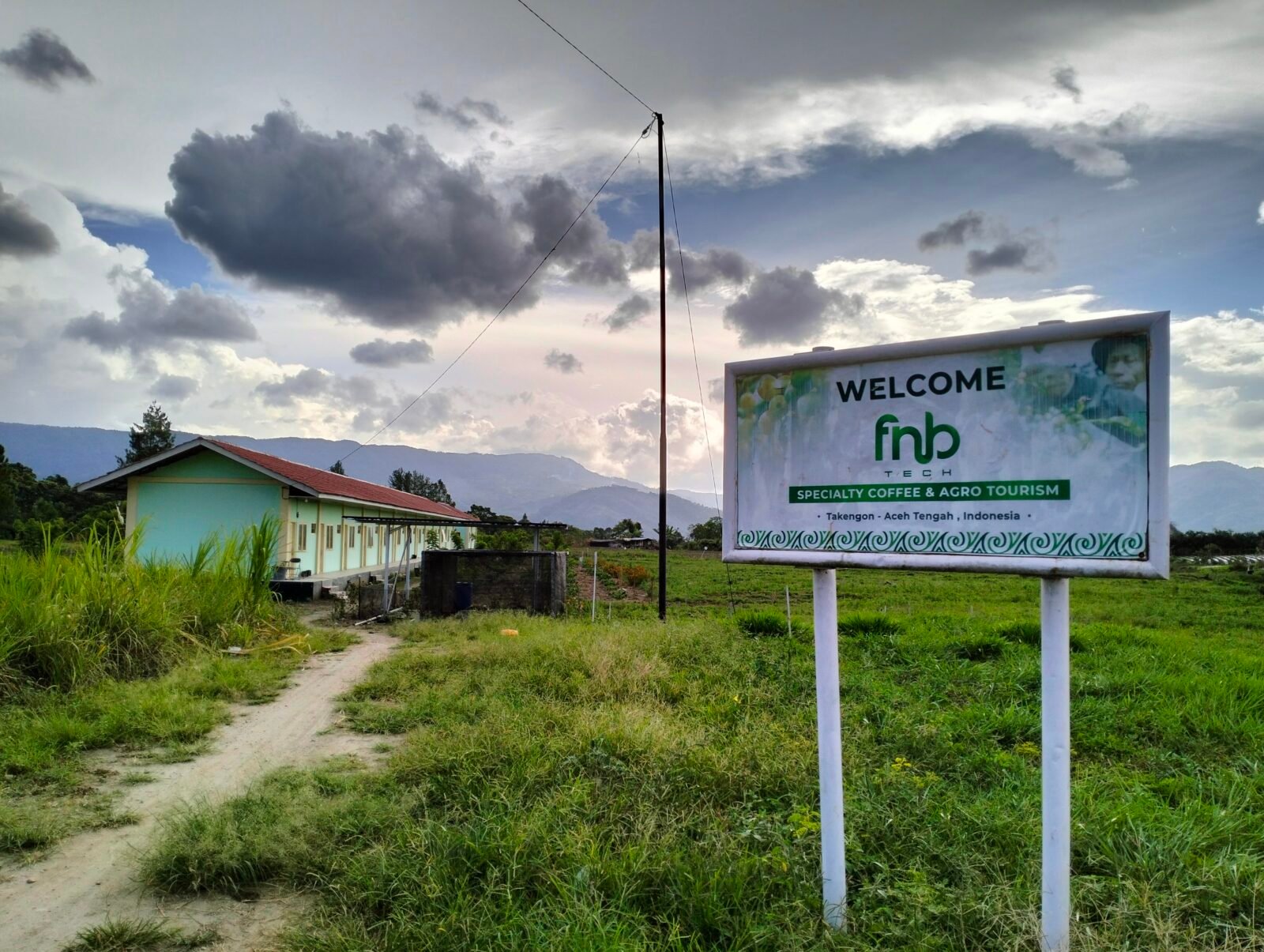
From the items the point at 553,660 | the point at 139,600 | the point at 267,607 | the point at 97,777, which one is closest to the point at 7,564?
the point at 139,600

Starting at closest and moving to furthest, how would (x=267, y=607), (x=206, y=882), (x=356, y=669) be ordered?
(x=206, y=882) < (x=356, y=669) < (x=267, y=607)

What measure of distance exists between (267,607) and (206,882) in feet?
28.7

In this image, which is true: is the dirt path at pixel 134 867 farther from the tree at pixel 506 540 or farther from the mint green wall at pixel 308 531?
the tree at pixel 506 540

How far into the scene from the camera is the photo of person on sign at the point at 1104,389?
2.60 meters

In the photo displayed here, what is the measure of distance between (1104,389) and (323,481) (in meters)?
21.5

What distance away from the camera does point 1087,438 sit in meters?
2.68

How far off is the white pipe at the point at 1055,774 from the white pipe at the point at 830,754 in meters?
0.70

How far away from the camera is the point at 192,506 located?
61.3 feet

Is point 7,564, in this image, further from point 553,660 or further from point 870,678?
point 870,678

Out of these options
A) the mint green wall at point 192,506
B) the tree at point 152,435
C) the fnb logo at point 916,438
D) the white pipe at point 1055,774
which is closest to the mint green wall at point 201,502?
the mint green wall at point 192,506

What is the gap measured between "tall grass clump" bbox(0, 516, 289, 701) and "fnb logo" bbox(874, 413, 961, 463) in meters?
7.88

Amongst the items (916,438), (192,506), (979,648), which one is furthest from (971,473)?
(192,506)

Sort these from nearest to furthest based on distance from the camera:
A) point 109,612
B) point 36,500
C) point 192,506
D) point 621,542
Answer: point 109,612, point 621,542, point 192,506, point 36,500

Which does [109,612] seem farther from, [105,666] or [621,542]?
[621,542]
